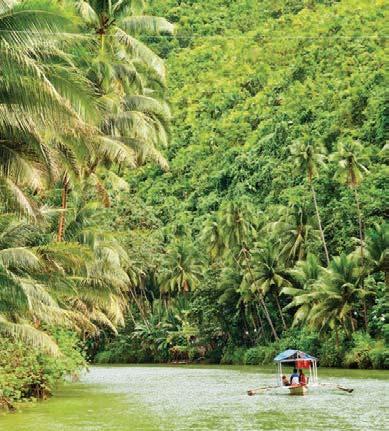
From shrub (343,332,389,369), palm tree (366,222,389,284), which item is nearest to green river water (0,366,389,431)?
shrub (343,332,389,369)

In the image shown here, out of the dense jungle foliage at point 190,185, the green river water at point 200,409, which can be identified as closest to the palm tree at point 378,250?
the dense jungle foliage at point 190,185

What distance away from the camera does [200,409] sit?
79.7ft

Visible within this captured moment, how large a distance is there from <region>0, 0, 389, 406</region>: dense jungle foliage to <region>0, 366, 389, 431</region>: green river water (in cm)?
134

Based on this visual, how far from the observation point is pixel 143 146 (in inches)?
1292

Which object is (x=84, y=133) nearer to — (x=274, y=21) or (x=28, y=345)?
(x=28, y=345)

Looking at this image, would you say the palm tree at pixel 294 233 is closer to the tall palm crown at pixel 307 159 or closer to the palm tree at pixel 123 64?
the tall palm crown at pixel 307 159

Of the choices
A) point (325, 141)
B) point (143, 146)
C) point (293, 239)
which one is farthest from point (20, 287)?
point (325, 141)

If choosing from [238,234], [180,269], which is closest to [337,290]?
A: [238,234]

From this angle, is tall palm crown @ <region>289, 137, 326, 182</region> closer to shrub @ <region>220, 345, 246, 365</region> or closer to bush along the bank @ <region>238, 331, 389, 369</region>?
bush along the bank @ <region>238, 331, 389, 369</region>

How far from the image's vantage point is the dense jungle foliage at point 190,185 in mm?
18812

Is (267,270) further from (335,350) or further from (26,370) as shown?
(26,370)

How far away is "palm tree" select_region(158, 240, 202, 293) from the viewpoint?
6244 centimetres

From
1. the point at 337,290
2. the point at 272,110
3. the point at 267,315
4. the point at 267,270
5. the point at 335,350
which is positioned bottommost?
the point at 335,350

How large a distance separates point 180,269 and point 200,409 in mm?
38556
